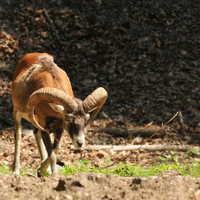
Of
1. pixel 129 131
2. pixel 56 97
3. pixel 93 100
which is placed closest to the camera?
→ pixel 56 97

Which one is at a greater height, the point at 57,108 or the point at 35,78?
the point at 35,78

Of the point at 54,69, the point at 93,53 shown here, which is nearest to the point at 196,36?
the point at 93,53

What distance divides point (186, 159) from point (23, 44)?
290 inches

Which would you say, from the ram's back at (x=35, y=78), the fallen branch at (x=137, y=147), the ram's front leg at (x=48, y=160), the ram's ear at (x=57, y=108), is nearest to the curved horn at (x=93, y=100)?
the ram's ear at (x=57, y=108)

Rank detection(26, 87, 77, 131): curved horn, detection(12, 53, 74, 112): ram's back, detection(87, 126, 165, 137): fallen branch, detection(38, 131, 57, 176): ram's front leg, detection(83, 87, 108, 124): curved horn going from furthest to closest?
detection(87, 126, 165, 137): fallen branch → detection(12, 53, 74, 112): ram's back → detection(38, 131, 57, 176): ram's front leg → detection(83, 87, 108, 124): curved horn → detection(26, 87, 77, 131): curved horn

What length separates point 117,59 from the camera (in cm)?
1159

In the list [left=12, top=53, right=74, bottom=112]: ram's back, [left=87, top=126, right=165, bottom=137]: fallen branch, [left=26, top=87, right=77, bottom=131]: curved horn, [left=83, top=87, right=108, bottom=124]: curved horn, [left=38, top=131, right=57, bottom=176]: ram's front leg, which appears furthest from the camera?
[left=87, top=126, right=165, bottom=137]: fallen branch

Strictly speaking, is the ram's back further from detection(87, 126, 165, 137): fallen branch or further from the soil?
detection(87, 126, 165, 137): fallen branch

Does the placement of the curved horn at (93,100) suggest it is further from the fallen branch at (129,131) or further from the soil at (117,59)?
the fallen branch at (129,131)

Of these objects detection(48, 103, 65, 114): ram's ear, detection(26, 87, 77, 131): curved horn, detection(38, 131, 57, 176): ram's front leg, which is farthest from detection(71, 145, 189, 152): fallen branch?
detection(26, 87, 77, 131): curved horn

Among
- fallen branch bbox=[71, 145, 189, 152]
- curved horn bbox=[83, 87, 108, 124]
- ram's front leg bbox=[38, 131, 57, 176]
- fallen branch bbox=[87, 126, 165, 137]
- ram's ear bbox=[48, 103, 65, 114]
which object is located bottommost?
fallen branch bbox=[87, 126, 165, 137]

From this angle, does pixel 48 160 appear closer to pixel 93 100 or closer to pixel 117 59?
pixel 93 100

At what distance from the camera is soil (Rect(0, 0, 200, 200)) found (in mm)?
8383

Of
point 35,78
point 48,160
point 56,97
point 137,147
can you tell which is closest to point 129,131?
point 137,147
